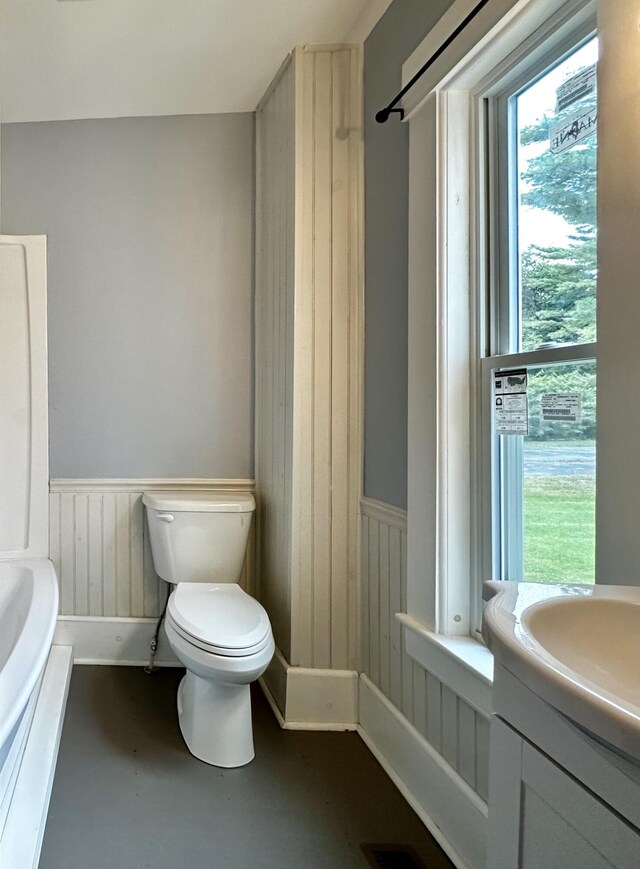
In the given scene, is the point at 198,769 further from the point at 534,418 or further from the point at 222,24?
the point at 222,24

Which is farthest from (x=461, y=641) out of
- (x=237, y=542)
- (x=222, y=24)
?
(x=222, y=24)

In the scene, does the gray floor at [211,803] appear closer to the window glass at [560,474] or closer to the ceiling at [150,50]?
the window glass at [560,474]

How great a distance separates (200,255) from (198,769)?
2076 mm

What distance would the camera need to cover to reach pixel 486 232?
4.83 feet

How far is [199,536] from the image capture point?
2191 mm

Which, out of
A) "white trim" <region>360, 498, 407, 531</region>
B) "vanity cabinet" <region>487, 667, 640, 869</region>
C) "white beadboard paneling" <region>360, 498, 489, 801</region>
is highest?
"white trim" <region>360, 498, 407, 531</region>

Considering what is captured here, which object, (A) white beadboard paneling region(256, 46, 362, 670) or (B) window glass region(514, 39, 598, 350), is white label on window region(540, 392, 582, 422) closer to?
(B) window glass region(514, 39, 598, 350)

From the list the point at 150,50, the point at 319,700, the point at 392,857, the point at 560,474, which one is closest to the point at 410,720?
the point at 392,857

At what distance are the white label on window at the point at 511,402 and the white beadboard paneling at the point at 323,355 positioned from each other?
2.14 ft

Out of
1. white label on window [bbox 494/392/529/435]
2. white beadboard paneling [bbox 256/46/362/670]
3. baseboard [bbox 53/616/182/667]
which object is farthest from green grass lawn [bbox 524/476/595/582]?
baseboard [bbox 53/616/182/667]

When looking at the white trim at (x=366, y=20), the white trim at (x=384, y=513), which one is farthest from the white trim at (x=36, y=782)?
the white trim at (x=366, y=20)

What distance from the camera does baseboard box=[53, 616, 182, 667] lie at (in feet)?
A: 7.99

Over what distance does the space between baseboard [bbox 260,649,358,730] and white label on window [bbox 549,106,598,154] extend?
5.88ft

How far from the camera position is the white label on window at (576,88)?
3.82ft
